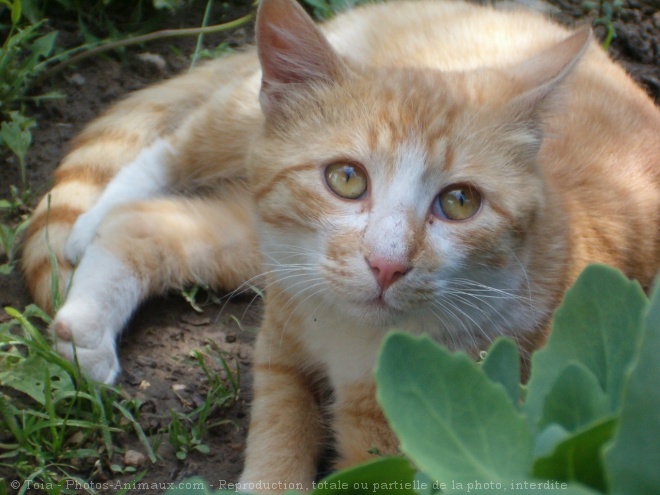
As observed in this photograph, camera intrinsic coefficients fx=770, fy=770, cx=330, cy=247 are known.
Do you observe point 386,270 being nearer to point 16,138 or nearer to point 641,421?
point 641,421

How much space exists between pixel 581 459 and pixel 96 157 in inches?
107

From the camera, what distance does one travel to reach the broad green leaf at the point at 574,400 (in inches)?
34.7

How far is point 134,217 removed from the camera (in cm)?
297

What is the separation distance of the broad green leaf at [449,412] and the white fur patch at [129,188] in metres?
Answer: 2.23

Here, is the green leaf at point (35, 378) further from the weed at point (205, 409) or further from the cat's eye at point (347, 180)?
the cat's eye at point (347, 180)

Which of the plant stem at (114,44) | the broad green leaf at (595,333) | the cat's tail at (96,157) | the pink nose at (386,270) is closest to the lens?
the broad green leaf at (595,333)

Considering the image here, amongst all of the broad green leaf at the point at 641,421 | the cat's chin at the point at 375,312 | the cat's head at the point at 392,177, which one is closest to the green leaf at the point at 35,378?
the cat's head at the point at 392,177

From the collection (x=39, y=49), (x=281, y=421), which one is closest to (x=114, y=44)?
(x=39, y=49)

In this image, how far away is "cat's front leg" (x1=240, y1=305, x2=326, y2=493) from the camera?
→ 7.23 feet

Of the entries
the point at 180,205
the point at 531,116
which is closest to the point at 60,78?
the point at 180,205

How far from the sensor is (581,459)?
825mm

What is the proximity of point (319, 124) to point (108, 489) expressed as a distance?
1.20 metres

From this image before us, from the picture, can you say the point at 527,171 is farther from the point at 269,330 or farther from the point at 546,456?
the point at 546,456

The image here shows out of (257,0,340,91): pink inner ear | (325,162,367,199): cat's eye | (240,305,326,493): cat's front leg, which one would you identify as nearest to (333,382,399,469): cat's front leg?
(240,305,326,493): cat's front leg
